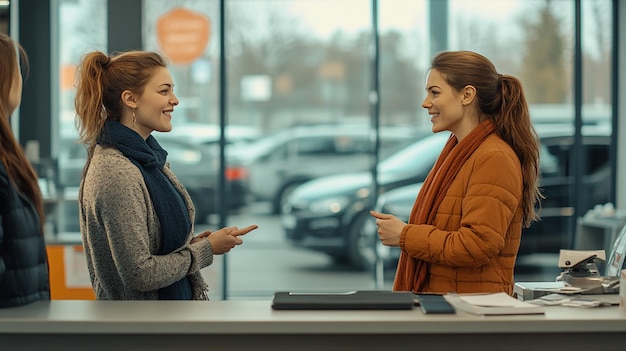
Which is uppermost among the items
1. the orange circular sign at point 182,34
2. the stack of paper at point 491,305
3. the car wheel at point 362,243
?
the orange circular sign at point 182,34

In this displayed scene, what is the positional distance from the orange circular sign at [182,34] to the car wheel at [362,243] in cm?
184

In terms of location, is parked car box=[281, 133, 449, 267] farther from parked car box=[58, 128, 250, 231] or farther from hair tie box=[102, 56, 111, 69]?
hair tie box=[102, 56, 111, 69]

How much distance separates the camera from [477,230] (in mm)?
2689

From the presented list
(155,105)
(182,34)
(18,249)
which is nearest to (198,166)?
(182,34)

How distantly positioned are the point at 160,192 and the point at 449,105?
980mm

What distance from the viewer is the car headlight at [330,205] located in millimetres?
7125

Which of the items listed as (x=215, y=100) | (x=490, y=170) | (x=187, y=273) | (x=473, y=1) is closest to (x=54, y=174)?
(x=215, y=100)

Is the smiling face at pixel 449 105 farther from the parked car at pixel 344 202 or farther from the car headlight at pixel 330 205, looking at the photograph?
the car headlight at pixel 330 205

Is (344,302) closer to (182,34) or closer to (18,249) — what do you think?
(18,249)

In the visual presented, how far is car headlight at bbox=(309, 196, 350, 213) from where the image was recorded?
7.12 metres

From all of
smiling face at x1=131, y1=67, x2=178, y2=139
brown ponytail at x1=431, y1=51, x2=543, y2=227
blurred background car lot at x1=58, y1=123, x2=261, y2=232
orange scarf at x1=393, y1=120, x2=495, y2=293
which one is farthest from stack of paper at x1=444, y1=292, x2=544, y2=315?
blurred background car lot at x1=58, y1=123, x2=261, y2=232

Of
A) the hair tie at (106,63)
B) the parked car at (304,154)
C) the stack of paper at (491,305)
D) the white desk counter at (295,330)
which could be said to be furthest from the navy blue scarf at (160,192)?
the parked car at (304,154)

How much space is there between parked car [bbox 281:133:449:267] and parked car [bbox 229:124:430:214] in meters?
0.07

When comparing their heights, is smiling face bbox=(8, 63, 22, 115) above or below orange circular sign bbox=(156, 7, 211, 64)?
below
